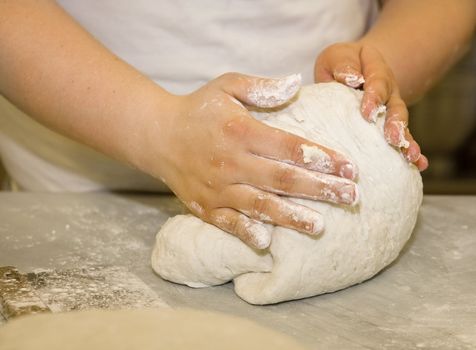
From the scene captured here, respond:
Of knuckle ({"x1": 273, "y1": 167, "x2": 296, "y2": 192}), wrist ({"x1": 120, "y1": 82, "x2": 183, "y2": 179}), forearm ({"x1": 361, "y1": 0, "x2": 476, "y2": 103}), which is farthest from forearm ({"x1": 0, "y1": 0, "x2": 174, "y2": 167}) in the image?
forearm ({"x1": 361, "y1": 0, "x2": 476, "y2": 103})

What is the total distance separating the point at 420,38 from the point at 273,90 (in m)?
0.56

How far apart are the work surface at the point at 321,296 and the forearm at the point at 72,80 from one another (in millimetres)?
207

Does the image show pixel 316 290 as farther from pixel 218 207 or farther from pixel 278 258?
pixel 218 207

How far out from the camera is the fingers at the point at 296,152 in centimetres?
119

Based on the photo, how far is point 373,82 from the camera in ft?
4.54

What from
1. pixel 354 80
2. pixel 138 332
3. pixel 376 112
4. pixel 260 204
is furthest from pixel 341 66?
pixel 138 332

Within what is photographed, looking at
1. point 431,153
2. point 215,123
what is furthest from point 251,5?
point 431,153

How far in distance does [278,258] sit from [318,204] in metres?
0.10

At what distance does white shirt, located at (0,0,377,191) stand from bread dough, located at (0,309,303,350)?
2.24 ft

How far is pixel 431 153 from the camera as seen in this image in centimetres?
356

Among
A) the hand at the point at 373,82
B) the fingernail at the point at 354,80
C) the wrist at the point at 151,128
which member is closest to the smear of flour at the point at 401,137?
the hand at the point at 373,82

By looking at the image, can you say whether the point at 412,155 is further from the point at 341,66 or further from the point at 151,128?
the point at 151,128

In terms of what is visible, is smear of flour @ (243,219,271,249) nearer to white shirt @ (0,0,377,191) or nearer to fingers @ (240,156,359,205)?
fingers @ (240,156,359,205)

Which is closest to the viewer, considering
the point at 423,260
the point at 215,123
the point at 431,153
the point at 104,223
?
the point at 215,123
